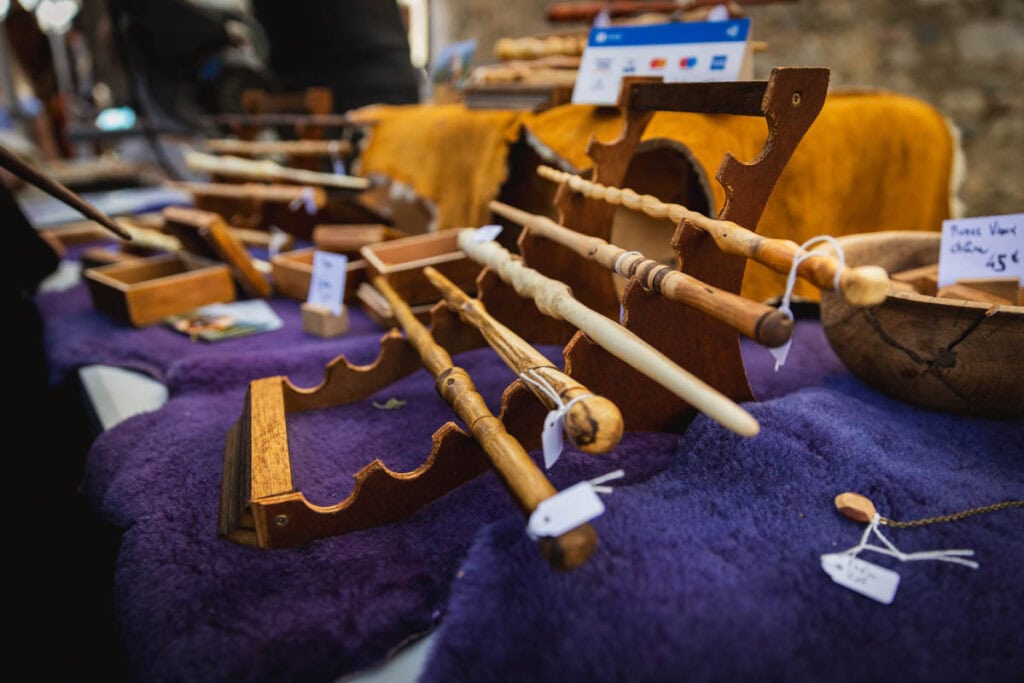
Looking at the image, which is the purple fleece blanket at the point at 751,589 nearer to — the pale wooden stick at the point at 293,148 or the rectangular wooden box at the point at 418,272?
the rectangular wooden box at the point at 418,272

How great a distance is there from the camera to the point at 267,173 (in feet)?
9.67

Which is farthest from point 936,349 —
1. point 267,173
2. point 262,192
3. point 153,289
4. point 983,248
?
point 267,173

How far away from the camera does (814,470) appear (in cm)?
101

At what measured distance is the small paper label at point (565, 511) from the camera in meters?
0.65

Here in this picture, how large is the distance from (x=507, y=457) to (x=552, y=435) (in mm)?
72

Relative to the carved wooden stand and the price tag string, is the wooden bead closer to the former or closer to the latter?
the price tag string

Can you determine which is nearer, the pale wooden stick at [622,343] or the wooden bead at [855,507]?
the pale wooden stick at [622,343]

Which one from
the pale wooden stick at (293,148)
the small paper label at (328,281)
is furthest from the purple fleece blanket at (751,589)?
the pale wooden stick at (293,148)

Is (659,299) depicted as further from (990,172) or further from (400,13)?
(400,13)

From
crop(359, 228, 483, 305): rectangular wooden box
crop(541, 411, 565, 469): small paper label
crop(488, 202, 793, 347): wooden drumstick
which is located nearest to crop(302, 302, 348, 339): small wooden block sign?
crop(359, 228, 483, 305): rectangular wooden box

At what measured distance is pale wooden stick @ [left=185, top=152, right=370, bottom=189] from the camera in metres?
2.72

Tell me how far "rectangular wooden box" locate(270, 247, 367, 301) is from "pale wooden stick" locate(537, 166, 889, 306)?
1066 millimetres

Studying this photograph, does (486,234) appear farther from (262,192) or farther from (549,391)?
(262,192)

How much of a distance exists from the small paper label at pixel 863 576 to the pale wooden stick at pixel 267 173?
232cm
